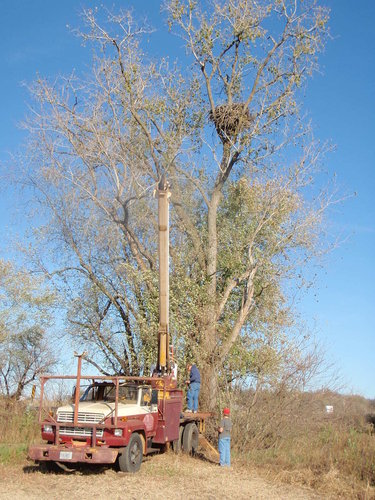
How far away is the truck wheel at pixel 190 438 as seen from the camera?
15977 millimetres

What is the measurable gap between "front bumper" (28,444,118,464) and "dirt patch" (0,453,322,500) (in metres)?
0.44

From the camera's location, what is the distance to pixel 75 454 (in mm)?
12203

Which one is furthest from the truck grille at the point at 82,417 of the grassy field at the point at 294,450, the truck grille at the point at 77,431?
the grassy field at the point at 294,450

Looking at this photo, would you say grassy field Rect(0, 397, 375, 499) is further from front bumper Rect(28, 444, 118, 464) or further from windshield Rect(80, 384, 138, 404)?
windshield Rect(80, 384, 138, 404)

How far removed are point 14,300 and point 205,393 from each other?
1472 centimetres

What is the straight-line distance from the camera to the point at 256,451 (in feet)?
54.2

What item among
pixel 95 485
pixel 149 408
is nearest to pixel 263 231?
pixel 149 408

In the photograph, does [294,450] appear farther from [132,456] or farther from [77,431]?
[77,431]

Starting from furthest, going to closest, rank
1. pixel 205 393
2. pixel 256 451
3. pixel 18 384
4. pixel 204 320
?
pixel 18 384
pixel 204 320
pixel 205 393
pixel 256 451

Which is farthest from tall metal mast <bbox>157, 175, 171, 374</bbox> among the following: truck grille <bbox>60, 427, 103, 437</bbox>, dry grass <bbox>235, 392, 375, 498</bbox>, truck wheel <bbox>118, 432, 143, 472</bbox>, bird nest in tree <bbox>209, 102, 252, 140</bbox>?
bird nest in tree <bbox>209, 102, 252, 140</bbox>

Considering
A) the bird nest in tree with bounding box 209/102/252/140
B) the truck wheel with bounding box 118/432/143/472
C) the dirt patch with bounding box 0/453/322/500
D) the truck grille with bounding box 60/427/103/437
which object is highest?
the bird nest in tree with bounding box 209/102/252/140

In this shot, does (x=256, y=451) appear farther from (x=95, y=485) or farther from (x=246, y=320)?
(x=246, y=320)

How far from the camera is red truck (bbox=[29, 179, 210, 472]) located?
Result: 490 inches

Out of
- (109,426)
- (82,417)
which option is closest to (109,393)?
(82,417)
